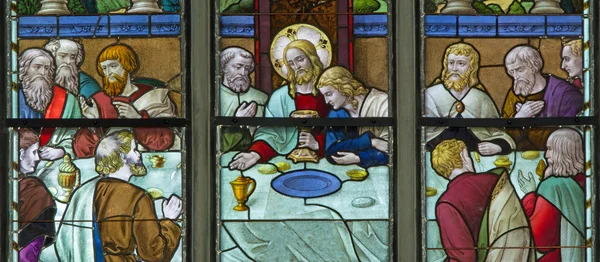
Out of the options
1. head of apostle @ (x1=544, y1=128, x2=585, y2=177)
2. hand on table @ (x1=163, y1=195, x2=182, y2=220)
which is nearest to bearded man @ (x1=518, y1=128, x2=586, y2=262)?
head of apostle @ (x1=544, y1=128, x2=585, y2=177)

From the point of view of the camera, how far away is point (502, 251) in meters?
5.85

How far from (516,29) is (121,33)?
2651mm

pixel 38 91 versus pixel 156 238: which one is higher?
pixel 38 91

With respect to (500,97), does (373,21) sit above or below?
above

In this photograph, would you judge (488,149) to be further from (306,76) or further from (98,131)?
(98,131)

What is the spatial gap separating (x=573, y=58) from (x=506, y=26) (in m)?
0.49

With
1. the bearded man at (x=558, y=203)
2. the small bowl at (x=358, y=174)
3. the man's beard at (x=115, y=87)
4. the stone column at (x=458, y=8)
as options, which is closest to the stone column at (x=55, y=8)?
the man's beard at (x=115, y=87)

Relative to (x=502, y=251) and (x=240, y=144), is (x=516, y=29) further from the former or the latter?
(x=240, y=144)

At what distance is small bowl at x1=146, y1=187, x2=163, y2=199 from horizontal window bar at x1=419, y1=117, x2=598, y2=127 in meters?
1.78

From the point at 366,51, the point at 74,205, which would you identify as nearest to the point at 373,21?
the point at 366,51

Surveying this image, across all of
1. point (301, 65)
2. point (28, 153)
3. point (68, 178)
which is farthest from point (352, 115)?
point (28, 153)

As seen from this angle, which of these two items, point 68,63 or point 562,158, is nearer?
point 562,158

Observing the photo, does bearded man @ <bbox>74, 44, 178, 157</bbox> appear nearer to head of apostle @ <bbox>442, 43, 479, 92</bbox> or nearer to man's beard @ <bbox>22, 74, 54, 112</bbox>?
man's beard @ <bbox>22, 74, 54, 112</bbox>

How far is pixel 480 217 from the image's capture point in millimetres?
5844
